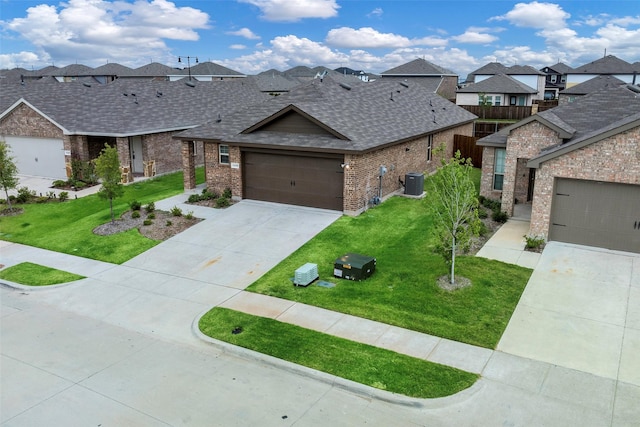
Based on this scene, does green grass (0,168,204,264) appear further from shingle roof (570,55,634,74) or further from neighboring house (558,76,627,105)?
shingle roof (570,55,634,74)

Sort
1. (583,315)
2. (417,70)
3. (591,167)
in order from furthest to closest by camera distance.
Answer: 1. (417,70)
2. (591,167)
3. (583,315)

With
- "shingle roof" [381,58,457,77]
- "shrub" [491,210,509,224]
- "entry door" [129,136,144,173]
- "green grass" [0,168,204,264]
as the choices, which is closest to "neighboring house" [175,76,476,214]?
"green grass" [0,168,204,264]

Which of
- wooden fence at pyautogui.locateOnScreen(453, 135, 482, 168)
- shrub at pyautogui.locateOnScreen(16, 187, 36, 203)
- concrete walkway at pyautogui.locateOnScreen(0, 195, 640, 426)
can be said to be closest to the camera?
concrete walkway at pyautogui.locateOnScreen(0, 195, 640, 426)

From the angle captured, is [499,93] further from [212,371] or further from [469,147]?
[212,371]

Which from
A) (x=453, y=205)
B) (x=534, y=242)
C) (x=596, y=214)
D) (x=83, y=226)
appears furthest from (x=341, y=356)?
(x=83, y=226)

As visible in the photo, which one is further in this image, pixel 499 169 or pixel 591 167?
pixel 499 169

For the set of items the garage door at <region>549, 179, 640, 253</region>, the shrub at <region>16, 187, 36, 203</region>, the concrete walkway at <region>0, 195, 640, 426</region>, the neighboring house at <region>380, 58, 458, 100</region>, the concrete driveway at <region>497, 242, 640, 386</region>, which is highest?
the neighboring house at <region>380, 58, 458, 100</region>

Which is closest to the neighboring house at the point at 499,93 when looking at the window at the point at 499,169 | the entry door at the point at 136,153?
the window at the point at 499,169

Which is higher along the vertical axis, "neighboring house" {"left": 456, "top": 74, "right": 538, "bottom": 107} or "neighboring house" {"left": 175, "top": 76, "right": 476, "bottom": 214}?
"neighboring house" {"left": 456, "top": 74, "right": 538, "bottom": 107}
